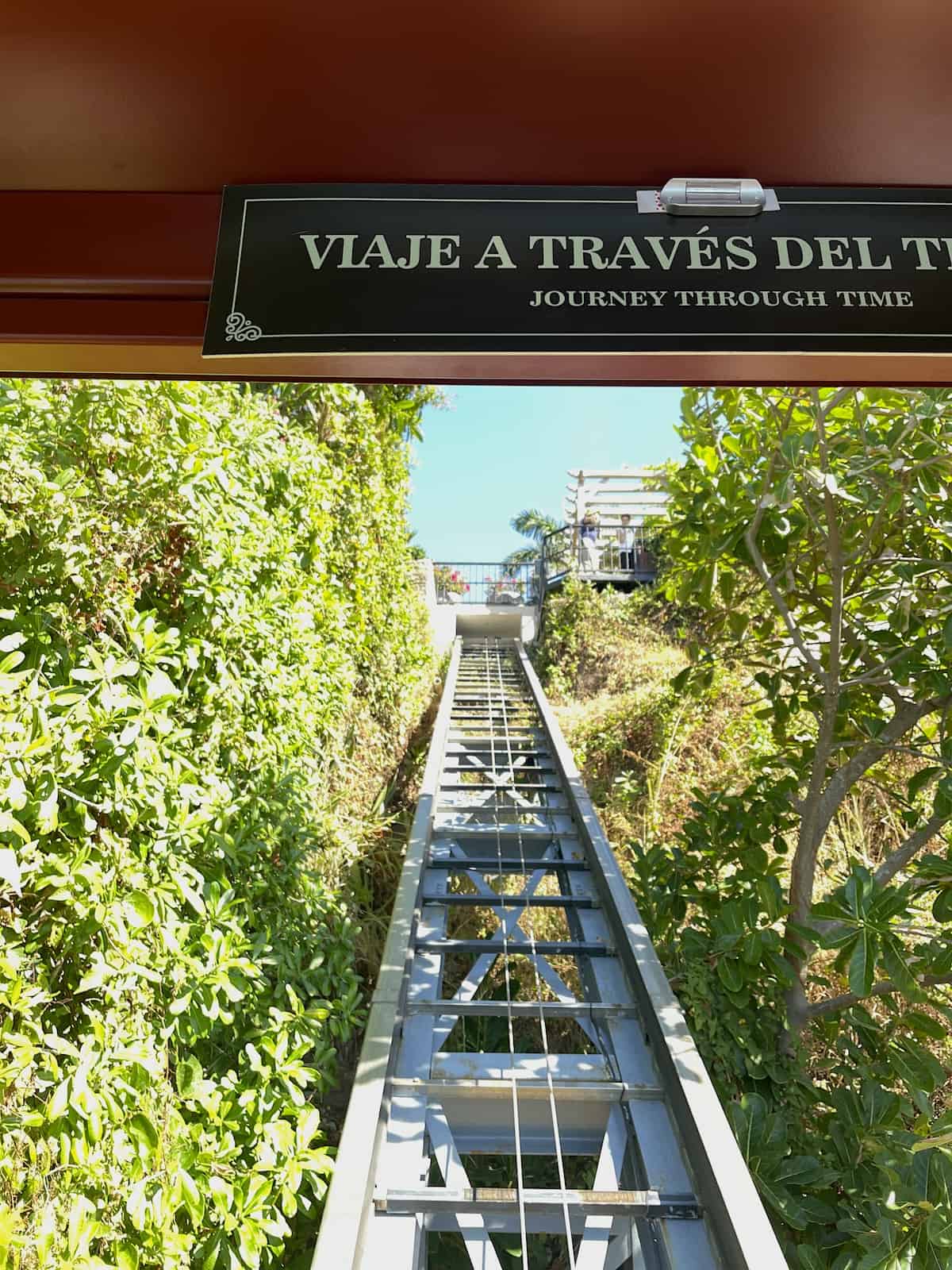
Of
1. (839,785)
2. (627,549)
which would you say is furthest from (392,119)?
(627,549)

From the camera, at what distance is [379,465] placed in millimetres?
6719

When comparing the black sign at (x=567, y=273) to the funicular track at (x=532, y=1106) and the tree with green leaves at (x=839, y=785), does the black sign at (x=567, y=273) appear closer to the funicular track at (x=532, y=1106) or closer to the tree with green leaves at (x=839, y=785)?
the tree with green leaves at (x=839, y=785)

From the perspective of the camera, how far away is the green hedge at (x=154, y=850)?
1726 mm

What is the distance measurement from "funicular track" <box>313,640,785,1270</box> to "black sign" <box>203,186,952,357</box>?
7.39 feet

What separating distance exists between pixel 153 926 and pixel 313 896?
119cm

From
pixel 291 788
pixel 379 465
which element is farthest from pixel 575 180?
pixel 379 465

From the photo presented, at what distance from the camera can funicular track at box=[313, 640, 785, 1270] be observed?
7.27ft

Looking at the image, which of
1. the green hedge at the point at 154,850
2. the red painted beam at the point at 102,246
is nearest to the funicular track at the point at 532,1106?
the green hedge at the point at 154,850

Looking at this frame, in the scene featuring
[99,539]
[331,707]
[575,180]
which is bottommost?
[331,707]

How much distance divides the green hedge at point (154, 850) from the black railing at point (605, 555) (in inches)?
484

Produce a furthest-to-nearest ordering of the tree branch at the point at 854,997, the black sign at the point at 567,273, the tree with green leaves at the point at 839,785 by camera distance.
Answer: the tree branch at the point at 854,997, the tree with green leaves at the point at 839,785, the black sign at the point at 567,273

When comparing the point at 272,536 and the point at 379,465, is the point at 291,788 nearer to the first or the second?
the point at 272,536

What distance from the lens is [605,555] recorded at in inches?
616

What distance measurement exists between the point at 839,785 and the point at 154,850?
3.18 metres
